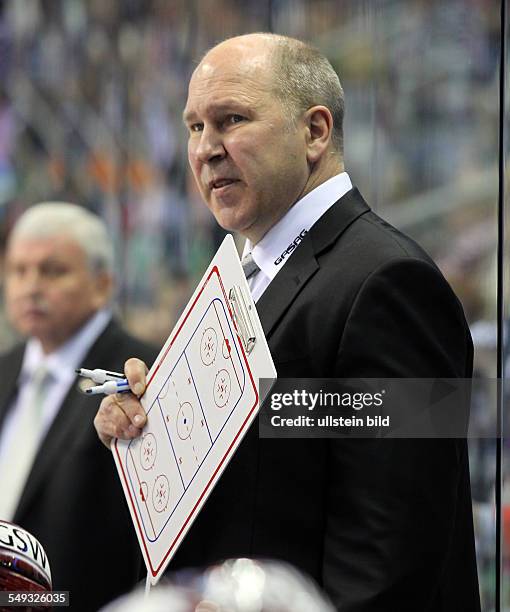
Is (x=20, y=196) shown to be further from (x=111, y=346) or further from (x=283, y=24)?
(x=283, y=24)

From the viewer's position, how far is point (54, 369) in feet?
9.36

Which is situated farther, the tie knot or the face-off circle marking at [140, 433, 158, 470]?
the tie knot

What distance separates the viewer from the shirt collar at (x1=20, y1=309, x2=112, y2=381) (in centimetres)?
286

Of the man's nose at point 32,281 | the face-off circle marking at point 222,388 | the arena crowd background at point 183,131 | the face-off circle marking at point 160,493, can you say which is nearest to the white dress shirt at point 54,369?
the man's nose at point 32,281

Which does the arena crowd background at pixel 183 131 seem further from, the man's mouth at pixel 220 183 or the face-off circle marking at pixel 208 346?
the face-off circle marking at pixel 208 346

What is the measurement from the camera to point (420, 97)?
234 cm

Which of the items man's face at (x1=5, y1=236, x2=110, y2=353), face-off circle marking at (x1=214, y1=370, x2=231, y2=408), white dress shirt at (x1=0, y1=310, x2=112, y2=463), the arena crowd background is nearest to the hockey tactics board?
face-off circle marking at (x1=214, y1=370, x2=231, y2=408)

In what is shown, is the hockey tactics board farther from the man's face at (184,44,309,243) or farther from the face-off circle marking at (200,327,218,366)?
the man's face at (184,44,309,243)

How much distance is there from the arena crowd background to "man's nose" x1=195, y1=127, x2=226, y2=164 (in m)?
0.52

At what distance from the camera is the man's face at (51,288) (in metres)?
2.95

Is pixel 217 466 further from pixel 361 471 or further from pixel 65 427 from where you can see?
pixel 65 427

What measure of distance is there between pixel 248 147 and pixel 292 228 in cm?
13

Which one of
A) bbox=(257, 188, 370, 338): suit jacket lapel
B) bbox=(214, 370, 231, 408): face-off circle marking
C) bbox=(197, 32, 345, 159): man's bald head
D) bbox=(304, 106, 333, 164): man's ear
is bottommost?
bbox=(214, 370, 231, 408): face-off circle marking

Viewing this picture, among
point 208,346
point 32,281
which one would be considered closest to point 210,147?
point 208,346
